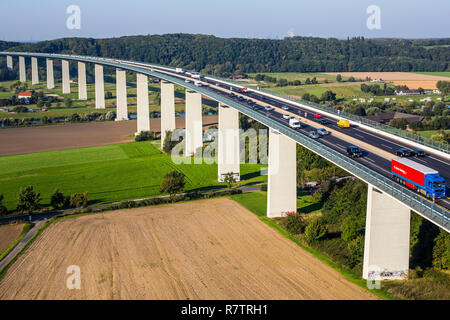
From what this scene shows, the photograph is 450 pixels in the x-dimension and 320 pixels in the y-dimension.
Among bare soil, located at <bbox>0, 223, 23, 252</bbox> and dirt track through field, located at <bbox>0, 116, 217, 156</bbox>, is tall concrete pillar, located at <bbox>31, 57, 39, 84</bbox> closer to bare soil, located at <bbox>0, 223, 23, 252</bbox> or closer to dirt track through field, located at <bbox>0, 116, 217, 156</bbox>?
dirt track through field, located at <bbox>0, 116, 217, 156</bbox>

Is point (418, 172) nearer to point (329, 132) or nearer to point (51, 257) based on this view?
point (329, 132)

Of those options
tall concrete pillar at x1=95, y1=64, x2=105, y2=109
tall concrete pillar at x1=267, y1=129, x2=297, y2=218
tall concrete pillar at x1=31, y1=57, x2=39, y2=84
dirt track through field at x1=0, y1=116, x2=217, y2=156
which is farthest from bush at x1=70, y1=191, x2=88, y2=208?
tall concrete pillar at x1=31, y1=57, x2=39, y2=84

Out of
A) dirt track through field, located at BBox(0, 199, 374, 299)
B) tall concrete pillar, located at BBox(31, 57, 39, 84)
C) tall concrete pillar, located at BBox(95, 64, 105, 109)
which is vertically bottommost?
dirt track through field, located at BBox(0, 199, 374, 299)

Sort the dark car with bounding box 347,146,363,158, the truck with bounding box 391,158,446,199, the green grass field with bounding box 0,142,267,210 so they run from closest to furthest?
the truck with bounding box 391,158,446,199
the dark car with bounding box 347,146,363,158
the green grass field with bounding box 0,142,267,210

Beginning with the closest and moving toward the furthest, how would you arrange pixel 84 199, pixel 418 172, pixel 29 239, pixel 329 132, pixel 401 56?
1. pixel 418 172
2. pixel 29 239
3. pixel 329 132
4. pixel 84 199
5. pixel 401 56

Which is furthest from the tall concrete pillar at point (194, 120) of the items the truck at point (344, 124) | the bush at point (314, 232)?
the bush at point (314, 232)

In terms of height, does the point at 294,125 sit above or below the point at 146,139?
above

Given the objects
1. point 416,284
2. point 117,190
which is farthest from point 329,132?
point 117,190

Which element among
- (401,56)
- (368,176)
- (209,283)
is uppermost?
(401,56)
